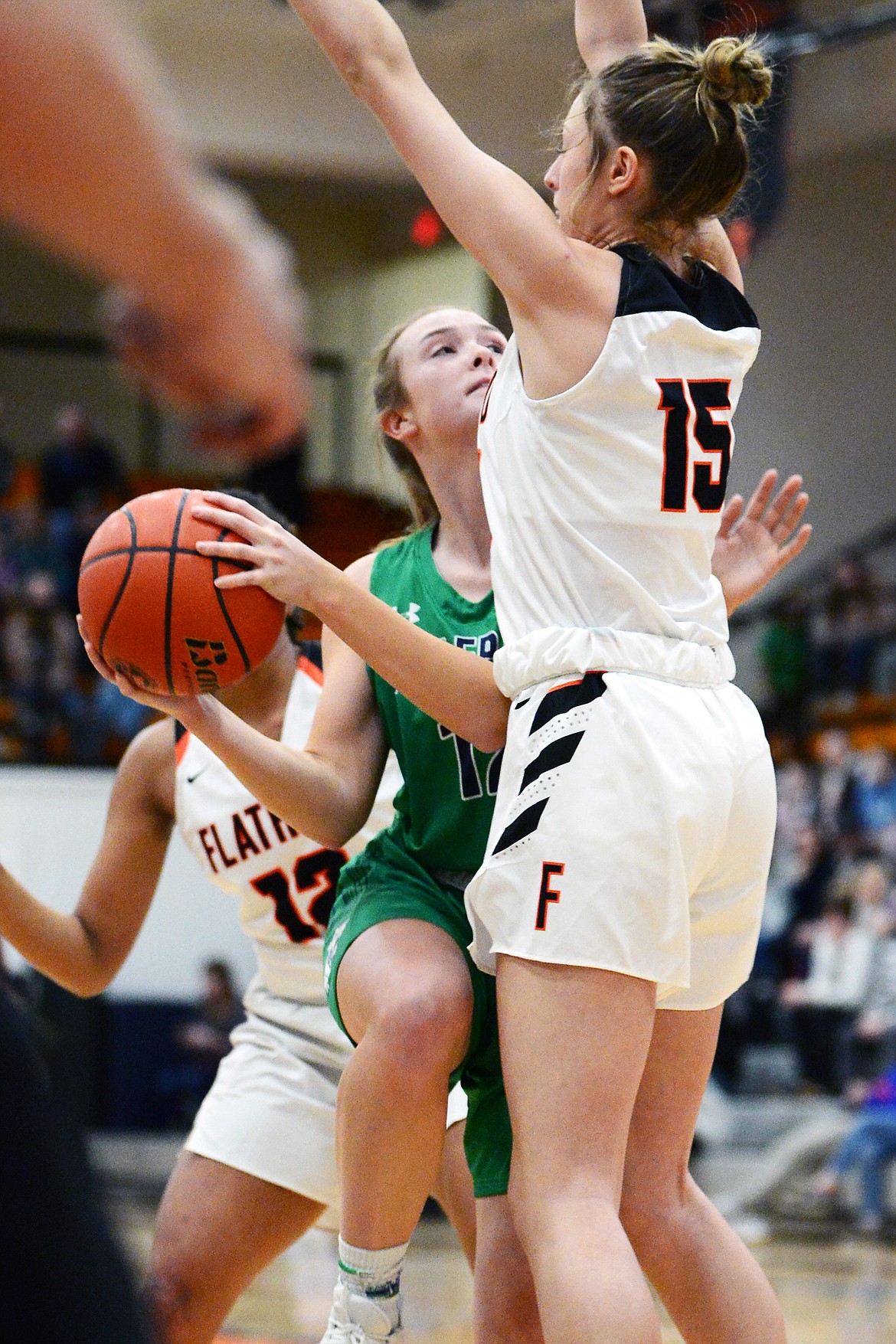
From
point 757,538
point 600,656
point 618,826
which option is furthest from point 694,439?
point 757,538

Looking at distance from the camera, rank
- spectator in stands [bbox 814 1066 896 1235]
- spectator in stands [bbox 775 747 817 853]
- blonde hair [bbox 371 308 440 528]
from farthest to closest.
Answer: spectator in stands [bbox 775 747 817 853] → spectator in stands [bbox 814 1066 896 1235] → blonde hair [bbox 371 308 440 528]

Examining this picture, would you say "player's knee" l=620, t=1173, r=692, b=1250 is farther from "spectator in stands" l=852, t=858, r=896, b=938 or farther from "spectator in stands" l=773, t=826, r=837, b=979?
"spectator in stands" l=773, t=826, r=837, b=979

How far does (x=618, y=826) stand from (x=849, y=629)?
13.3 m

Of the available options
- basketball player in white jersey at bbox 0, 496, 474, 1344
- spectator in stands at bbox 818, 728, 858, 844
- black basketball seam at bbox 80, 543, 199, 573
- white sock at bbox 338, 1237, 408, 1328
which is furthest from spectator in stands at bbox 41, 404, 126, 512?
spectator in stands at bbox 818, 728, 858, 844

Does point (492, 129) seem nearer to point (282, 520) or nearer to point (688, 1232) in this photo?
point (282, 520)

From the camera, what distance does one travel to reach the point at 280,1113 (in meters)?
2.96

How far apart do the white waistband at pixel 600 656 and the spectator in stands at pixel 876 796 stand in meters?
9.47

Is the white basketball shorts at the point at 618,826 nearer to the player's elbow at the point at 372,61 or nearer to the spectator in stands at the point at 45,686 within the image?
the player's elbow at the point at 372,61

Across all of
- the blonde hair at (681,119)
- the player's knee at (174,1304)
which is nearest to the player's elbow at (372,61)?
the blonde hair at (681,119)

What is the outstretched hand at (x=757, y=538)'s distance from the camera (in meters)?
2.76

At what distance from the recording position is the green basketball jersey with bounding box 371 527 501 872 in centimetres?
260

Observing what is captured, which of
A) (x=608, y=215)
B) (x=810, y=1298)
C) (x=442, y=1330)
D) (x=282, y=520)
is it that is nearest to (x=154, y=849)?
(x=282, y=520)

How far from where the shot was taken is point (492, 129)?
4.52 m

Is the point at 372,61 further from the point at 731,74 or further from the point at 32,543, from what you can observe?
the point at 32,543
